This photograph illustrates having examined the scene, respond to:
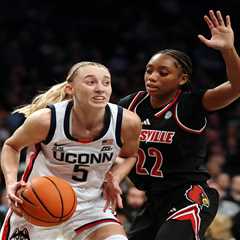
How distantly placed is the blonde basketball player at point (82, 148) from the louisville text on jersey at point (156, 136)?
0.24 metres

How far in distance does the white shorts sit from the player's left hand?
0.08 m

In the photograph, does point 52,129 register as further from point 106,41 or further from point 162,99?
point 106,41

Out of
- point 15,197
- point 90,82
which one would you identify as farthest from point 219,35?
point 15,197

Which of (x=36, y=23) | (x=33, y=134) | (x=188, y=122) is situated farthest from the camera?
(x=36, y=23)

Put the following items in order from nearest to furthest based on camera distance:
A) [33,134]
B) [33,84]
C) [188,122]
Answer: [33,134] < [188,122] < [33,84]

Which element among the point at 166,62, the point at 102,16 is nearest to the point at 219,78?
the point at 102,16

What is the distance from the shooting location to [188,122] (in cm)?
468

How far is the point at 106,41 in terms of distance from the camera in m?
13.6

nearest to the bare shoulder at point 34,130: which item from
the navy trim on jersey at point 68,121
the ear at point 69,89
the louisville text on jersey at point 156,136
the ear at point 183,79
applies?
the navy trim on jersey at point 68,121

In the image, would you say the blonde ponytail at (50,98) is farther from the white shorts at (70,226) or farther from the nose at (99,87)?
the white shorts at (70,226)

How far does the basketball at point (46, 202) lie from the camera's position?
414 cm

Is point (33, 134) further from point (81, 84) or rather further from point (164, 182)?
point (164, 182)

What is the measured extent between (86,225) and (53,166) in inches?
16.3

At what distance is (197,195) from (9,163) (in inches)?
48.2
